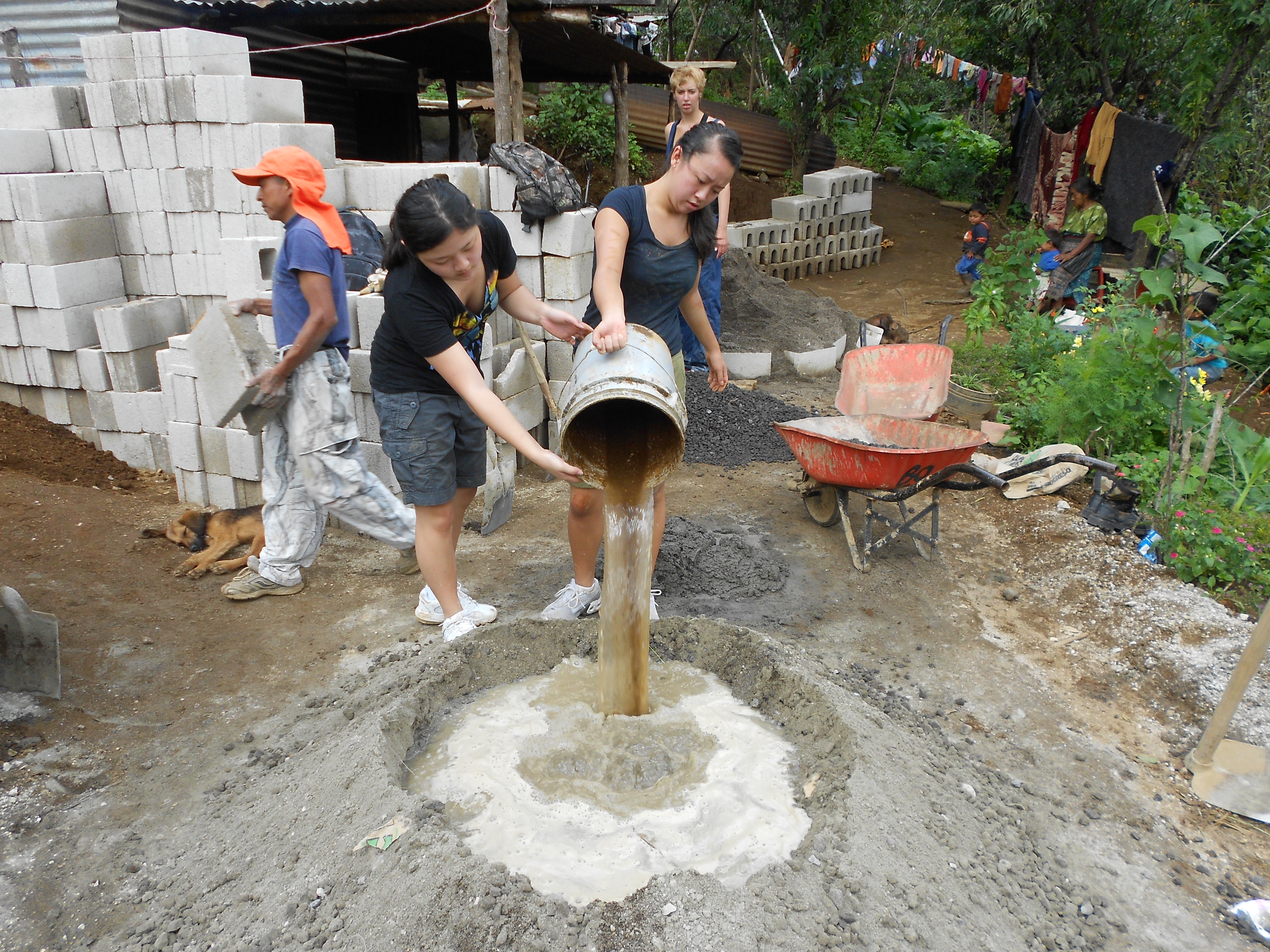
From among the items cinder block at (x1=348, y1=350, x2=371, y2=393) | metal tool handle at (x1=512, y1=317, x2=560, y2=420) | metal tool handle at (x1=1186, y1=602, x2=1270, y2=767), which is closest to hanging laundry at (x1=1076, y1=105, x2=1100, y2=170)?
metal tool handle at (x1=512, y1=317, x2=560, y2=420)

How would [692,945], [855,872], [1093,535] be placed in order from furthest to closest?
1. [1093,535]
2. [855,872]
3. [692,945]

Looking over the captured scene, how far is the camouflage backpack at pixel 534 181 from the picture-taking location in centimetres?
480

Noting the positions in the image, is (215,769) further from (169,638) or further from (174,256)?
(174,256)

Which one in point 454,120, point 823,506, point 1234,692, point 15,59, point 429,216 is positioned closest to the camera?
point 429,216

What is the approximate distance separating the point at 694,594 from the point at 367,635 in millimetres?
1469

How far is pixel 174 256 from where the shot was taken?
5.50 m

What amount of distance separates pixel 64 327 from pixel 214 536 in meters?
1.94

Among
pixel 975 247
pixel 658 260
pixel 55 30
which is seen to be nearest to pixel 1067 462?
pixel 658 260

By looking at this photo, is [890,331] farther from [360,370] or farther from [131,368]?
[131,368]

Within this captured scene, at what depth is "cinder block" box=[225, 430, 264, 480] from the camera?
14.8 feet

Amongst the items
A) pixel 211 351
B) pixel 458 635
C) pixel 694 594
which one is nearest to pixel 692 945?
pixel 458 635

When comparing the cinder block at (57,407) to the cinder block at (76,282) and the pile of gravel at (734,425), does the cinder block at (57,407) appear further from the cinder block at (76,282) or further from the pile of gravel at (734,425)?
the pile of gravel at (734,425)

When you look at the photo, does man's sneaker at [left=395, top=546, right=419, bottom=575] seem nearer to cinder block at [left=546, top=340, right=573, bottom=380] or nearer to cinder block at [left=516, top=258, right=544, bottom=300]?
cinder block at [left=546, top=340, right=573, bottom=380]

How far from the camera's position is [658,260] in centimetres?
303
